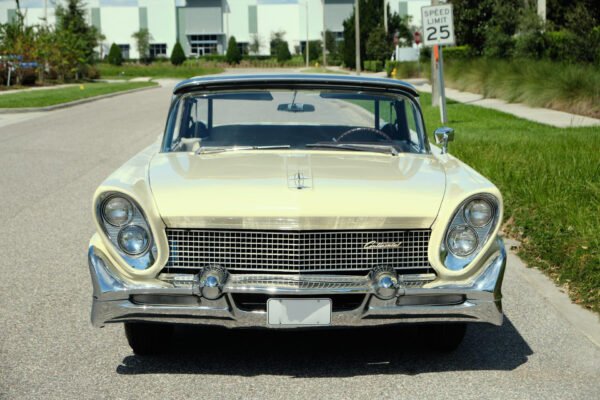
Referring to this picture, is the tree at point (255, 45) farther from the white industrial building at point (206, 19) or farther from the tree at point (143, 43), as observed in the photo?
the tree at point (143, 43)

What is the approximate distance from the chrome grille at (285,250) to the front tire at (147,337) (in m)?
0.55

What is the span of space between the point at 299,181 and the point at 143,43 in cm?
9458

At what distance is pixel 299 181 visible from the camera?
4676mm

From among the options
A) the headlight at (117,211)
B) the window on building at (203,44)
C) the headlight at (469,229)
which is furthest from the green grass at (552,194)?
the window on building at (203,44)

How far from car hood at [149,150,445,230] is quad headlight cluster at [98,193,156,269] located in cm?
14

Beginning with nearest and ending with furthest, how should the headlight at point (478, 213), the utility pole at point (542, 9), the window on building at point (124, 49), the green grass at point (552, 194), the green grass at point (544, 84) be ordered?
the headlight at point (478, 213) → the green grass at point (552, 194) → the green grass at point (544, 84) → the utility pole at point (542, 9) → the window on building at point (124, 49)

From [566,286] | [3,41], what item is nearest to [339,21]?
[3,41]

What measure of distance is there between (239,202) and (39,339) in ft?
5.54

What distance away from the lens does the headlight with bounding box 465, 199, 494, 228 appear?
4.61 meters

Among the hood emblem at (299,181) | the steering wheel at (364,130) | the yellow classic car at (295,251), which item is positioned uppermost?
the steering wheel at (364,130)

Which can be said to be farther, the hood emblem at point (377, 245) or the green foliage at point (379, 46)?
the green foliage at point (379, 46)

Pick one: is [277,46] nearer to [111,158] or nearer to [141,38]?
[141,38]

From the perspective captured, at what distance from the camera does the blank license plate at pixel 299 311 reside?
436 cm

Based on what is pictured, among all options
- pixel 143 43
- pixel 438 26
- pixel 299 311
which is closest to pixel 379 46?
pixel 143 43
